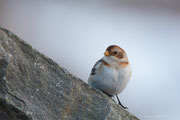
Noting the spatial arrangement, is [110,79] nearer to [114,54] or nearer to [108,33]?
[114,54]

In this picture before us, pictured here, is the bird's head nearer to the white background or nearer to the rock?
the rock

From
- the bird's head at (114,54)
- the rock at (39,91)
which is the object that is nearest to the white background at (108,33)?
the bird's head at (114,54)

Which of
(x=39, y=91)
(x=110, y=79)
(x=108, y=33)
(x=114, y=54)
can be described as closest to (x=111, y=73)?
(x=110, y=79)

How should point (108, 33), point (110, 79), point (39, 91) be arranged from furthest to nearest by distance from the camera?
point (108, 33)
point (110, 79)
point (39, 91)

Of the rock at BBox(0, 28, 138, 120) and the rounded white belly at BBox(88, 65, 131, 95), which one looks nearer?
the rock at BBox(0, 28, 138, 120)

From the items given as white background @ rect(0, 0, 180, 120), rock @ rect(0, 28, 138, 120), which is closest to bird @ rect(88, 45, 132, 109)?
rock @ rect(0, 28, 138, 120)

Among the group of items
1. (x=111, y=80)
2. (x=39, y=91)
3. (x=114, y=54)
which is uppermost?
(x=114, y=54)

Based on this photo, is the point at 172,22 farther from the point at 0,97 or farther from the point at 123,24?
the point at 0,97
